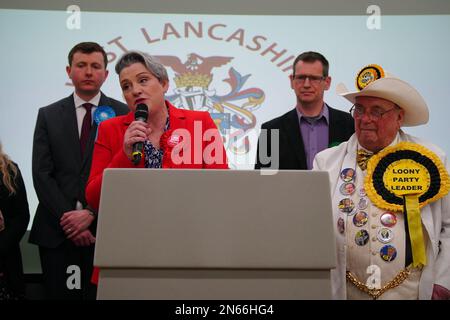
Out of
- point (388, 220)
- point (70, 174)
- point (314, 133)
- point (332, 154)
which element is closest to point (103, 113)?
point (70, 174)

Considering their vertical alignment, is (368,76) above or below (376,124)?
above

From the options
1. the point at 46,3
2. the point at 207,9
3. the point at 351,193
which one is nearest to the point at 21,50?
the point at 46,3

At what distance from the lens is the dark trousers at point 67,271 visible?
105 inches

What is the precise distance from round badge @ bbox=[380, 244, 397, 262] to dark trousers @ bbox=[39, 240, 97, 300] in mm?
1526

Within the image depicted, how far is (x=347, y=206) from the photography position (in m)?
2.02

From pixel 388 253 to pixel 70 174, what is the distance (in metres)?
1.74

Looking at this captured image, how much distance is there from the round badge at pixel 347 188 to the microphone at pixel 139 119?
862 mm

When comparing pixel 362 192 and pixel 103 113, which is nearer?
pixel 362 192

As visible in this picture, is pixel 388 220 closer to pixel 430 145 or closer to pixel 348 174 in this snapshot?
pixel 348 174

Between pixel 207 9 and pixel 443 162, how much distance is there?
1.85 metres

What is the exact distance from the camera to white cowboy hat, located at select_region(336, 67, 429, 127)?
210cm

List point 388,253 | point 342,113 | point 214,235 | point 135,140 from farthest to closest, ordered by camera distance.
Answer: point 342,113 → point 388,253 → point 135,140 → point 214,235

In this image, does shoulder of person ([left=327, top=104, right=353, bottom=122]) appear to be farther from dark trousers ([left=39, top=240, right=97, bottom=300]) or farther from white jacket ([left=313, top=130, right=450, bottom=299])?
dark trousers ([left=39, top=240, right=97, bottom=300])

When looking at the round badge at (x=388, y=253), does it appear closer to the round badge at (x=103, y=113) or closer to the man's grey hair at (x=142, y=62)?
the man's grey hair at (x=142, y=62)
